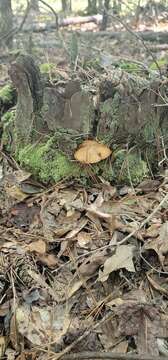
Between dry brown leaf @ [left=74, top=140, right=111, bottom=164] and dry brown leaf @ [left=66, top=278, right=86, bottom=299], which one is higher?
dry brown leaf @ [left=74, top=140, right=111, bottom=164]

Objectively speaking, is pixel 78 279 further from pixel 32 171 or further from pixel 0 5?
pixel 0 5

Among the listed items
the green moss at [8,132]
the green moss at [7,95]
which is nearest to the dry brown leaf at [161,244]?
the green moss at [8,132]

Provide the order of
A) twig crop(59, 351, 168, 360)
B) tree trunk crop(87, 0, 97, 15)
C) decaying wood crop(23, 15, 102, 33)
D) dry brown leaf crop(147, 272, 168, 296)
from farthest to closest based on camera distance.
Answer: tree trunk crop(87, 0, 97, 15), decaying wood crop(23, 15, 102, 33), dry brown leaf crop(147, 272, 168, 296), twig crop(59, 351, 168, 360)

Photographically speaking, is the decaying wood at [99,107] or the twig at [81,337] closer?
the twig at [81,337]

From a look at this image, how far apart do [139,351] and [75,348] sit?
0.27m

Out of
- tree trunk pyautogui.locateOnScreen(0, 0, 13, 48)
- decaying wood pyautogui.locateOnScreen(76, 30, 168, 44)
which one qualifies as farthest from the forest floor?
decaying wood pyautogui.locateOnScreen(76, 30, 168, 44)

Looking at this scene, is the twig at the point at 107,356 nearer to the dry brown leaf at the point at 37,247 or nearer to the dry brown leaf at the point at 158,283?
the dry brown leaf at the point at 158,283

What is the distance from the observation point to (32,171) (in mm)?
2727

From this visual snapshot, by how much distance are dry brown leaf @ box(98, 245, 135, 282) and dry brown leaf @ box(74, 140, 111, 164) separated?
682mm

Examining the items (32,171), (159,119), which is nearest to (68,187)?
(32,171)

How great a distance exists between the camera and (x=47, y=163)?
269 centimetres

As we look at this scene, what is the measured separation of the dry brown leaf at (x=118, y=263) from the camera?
2.03 meters

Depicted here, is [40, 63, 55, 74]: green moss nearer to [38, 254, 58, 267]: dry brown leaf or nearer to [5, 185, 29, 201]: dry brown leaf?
[5, 185, 29, 201]: dry brown leaf

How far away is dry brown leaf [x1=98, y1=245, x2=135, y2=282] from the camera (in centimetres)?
203
